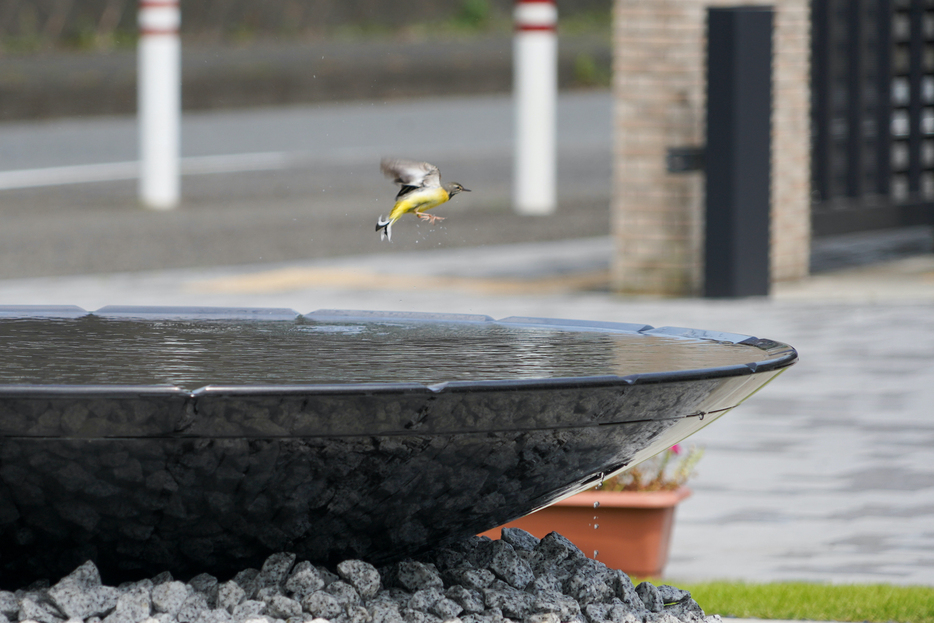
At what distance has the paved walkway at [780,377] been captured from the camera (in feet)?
16.9

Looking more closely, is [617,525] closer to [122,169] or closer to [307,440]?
[307,440]

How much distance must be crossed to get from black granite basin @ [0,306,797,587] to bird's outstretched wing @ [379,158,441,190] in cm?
43

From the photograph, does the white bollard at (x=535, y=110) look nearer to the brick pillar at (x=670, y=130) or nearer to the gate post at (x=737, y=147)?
the brick pillar at (x=670, y=130)

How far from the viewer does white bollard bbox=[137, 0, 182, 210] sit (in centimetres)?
1491

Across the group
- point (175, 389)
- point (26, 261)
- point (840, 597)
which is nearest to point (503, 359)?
point (175, 389)

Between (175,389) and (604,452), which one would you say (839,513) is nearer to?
(604,452)

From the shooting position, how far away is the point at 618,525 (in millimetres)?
4621

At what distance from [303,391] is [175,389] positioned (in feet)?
0.79

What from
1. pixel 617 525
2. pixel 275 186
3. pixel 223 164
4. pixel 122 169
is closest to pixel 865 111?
pixel 617 525

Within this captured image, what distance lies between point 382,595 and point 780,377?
4.96 m

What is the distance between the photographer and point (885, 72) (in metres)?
11.3

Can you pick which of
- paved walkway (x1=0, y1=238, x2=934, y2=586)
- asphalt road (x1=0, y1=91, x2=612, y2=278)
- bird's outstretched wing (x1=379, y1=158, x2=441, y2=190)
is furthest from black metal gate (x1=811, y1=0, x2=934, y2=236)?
bird's outstretched wing (x1=379, y1=158, x2=441, y2=190)

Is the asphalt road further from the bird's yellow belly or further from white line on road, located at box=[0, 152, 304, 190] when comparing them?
the bird's yellow belly

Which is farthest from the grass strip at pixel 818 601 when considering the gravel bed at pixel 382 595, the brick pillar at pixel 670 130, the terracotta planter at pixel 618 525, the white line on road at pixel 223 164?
the white line on road at pixel 223 164
